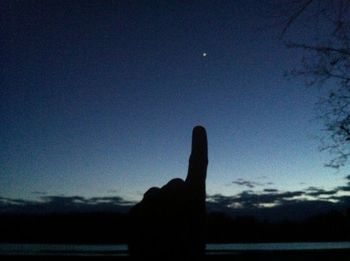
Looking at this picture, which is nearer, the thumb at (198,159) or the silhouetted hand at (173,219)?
the silhouetted hand at (173,219)

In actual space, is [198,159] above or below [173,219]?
above

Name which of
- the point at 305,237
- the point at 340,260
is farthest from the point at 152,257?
the point at 305,237

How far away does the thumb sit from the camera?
13133mm

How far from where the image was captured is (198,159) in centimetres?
1339

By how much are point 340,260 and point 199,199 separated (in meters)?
15.2

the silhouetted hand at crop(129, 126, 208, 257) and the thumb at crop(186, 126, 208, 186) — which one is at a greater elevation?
the thumb at crop(186, 126, 208, 186)

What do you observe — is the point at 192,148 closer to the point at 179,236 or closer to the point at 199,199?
the point at 199,199

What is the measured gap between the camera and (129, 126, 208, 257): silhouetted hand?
40.2ft

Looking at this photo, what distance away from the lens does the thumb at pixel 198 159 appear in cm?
1313

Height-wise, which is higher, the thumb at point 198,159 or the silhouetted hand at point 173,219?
the thumb at point 198,159

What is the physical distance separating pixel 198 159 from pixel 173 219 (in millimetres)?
2075

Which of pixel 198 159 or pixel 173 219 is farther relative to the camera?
pixel 198 159

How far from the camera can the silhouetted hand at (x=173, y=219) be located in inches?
482

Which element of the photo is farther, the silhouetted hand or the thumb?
the thumb
